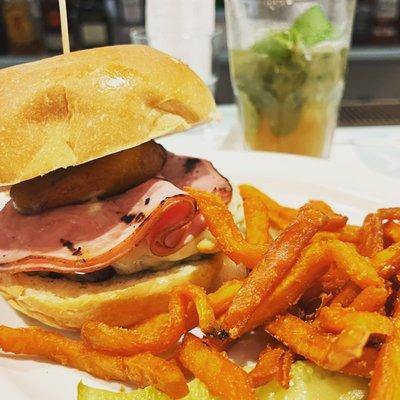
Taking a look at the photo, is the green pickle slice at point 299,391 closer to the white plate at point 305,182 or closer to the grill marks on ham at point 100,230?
the grill marks on ham at point 100,230

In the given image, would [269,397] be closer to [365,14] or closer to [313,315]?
[313,315]

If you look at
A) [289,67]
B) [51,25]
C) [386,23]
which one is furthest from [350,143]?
[51,25]

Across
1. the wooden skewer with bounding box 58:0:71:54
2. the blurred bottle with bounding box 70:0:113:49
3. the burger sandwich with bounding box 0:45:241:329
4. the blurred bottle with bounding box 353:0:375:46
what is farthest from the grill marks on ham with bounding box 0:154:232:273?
the blurred bottle with bounding box 353:0:375:46

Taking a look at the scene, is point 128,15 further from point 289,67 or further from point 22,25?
point 289,67

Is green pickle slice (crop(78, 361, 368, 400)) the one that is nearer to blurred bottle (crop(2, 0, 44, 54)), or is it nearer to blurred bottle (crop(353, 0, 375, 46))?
blurred bottle (crop(2, 0, 44, 54))

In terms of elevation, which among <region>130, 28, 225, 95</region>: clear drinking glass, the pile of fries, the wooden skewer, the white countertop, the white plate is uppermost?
the wooden skewer
